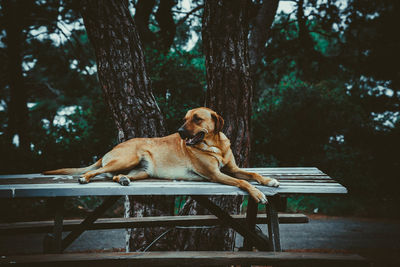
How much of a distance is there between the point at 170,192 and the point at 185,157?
901mm

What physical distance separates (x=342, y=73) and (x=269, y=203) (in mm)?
13413

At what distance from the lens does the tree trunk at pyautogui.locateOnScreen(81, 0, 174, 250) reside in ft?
14.6

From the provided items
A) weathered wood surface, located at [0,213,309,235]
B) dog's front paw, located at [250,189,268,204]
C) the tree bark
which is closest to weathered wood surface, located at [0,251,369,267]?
dog's front paw, located at [250,189,268,204]

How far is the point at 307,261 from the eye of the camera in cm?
259

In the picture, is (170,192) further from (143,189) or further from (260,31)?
(260,31)

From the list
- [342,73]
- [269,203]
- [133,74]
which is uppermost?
[342,73]

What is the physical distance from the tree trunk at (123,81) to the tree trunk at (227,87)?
613 mm

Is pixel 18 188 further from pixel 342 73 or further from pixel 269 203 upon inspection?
pixel 342 73

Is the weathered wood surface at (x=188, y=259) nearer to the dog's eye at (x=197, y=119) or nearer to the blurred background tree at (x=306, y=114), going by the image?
the dog's eye at (x=197, y=119)

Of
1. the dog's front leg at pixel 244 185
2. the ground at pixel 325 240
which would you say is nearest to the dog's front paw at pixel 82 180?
the dog's front leg at pixel 244 185

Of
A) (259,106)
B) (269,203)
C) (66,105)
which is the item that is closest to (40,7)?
(66,105)

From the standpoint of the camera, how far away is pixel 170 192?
2637mm

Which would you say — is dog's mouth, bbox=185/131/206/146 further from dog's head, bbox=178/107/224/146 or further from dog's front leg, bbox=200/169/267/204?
dog's front leg, bbox=200/169/267/204

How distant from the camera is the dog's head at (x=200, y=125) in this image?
327 cm
